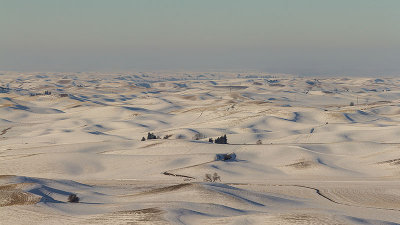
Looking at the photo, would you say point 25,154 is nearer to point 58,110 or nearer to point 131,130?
point 131,130

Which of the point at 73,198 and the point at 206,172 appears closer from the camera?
the point at 73,198

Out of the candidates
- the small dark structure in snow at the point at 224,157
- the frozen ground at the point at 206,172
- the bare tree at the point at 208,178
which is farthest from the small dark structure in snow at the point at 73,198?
the small dark structure in snow at the point at 224,157

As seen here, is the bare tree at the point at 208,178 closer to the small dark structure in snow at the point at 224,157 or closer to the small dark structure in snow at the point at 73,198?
the small dark structure in snow at the point at 224,157

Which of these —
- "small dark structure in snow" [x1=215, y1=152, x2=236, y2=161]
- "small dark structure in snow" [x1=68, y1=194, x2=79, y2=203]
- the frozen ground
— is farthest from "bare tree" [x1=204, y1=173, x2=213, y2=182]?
"small dark structure in snow" [x1=68, y1=194, x2=79, y2=203]

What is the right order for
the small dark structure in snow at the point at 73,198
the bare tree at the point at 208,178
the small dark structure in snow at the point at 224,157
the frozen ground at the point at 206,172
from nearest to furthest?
the frozen ground at the point at 206,172, the small dark structure in snow at the point at 73,198, the bare tree at the point at 208,178, the small dark structure in snow at the point at 224,157

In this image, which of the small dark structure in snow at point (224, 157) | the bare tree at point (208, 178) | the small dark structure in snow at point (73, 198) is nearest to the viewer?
the small dark structure in snow at point (73, 198)

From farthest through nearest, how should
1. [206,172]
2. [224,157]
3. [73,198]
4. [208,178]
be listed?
[224,157] → [206,172] → [208,178] → [73,198]

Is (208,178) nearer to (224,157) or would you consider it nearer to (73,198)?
(224,157)

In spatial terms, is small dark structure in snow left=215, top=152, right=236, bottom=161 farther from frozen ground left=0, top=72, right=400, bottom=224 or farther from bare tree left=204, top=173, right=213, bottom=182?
bare tree left=204, top=173, right=213, bottom=182

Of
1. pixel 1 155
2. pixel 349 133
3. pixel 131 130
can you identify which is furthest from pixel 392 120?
pixel 1 155

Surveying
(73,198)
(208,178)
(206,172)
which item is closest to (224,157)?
(206,172)

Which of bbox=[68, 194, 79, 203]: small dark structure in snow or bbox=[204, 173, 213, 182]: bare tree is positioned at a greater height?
bbox=[68, 194, 79, 203]: small dark structure in snow
